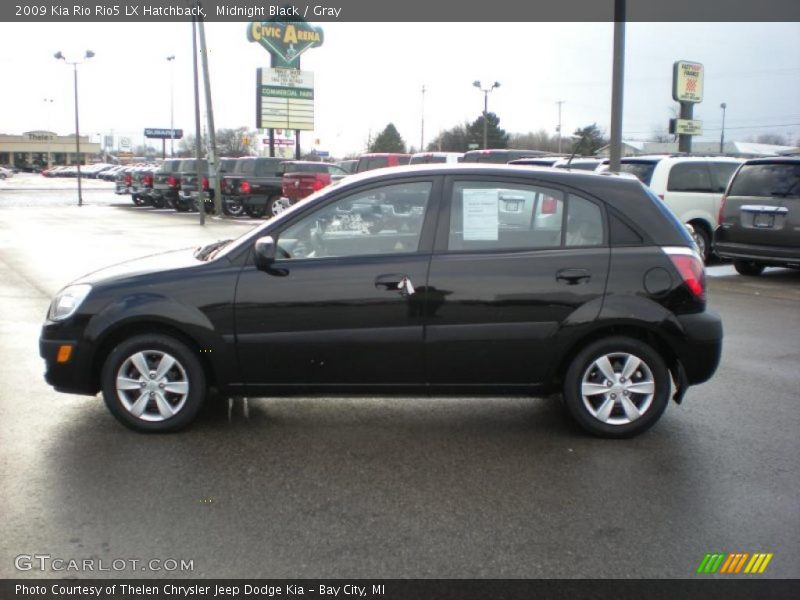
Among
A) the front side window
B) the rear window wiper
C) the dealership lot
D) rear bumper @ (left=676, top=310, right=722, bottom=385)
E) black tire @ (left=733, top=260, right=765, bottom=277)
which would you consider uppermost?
the front side window

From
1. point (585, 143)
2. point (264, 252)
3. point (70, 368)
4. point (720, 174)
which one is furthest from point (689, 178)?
point (70, 368)

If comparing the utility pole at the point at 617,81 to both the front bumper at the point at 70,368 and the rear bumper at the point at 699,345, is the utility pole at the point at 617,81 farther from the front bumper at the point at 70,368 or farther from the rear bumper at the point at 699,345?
the front bumper at the point at 70,368

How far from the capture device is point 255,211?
86.1 ft

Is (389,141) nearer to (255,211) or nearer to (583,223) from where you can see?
(255,211)

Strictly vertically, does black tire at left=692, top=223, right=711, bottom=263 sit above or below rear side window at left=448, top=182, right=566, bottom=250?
below

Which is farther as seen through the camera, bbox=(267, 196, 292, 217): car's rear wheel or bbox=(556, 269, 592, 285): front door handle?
bbox=(267, 196, 292, 217): car's rear wheel

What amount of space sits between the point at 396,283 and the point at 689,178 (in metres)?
10.6

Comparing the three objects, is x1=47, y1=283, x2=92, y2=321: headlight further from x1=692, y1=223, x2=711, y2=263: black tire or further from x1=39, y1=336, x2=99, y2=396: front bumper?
x1=692, y1=223, x2=711, y2=263: black tire

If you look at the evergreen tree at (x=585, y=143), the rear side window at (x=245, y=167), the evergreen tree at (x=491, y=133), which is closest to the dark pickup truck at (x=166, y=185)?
the rear side window at (x=245, y=167)

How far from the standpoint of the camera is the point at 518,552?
140 inches

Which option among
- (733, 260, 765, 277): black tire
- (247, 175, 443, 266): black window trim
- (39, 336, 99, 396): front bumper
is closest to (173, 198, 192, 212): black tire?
(733, 260, 765, 277): black tire

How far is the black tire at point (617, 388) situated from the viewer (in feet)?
16.3

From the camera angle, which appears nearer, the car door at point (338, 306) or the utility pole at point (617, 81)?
the car door at point (338, 306)

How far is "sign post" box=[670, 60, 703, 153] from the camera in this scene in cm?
3237
